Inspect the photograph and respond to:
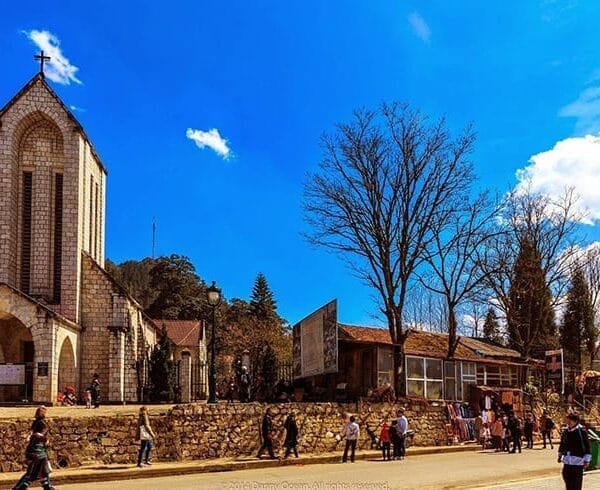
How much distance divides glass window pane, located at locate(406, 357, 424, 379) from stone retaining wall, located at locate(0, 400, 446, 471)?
13.3 ft

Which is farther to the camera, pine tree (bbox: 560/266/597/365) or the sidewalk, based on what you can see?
pine tree (bbox: 560/266/597/365)

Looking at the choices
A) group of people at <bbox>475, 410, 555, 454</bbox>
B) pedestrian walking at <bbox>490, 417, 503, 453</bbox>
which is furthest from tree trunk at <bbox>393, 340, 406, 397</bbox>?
pedestrian walking at <bbox>490, 417, 503, 453</bbox>

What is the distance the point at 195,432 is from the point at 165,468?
246 cm

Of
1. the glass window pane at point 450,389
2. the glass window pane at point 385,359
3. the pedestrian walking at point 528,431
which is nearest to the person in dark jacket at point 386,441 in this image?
the glass window pane at point 385,359

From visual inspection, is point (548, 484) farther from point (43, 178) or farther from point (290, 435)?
point (43, 178)

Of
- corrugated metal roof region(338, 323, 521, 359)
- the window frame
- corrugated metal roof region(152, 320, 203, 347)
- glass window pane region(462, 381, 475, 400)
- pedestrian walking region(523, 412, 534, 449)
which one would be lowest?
pedestrian walking region(523, 412, 534, 449)

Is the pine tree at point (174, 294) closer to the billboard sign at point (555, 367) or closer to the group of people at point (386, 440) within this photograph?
the billboard sign at point (555, 367)

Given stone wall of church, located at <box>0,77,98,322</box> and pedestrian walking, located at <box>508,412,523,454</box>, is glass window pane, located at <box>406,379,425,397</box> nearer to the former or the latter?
pedestrian walking, located at <box>508,412,523,454</box>

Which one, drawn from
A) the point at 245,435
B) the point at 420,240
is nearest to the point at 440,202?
the point at 420,240

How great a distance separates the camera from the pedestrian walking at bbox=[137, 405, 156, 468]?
1992 centimetres

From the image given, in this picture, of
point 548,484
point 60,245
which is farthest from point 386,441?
point 60,245

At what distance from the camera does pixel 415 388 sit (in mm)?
31906

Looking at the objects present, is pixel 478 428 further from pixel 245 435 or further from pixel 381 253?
pixel 245 435

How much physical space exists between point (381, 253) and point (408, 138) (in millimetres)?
5383
